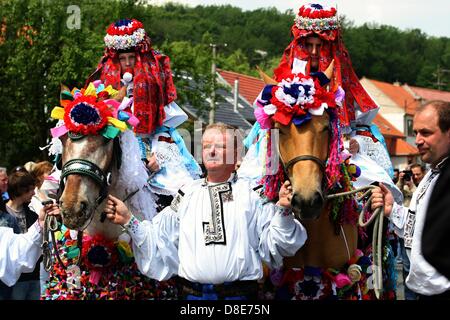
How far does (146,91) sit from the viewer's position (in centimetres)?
669

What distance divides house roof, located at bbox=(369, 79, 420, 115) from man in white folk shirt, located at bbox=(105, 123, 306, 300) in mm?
67095

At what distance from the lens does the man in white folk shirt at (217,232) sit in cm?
454

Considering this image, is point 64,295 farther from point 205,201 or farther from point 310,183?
point 310,183

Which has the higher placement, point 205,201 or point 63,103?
point 63,103

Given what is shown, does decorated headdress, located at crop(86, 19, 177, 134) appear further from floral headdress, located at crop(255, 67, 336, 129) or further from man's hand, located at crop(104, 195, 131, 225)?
man's hand, located at crop(104, 195, 131, 225)

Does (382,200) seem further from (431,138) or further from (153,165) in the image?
(153,165)

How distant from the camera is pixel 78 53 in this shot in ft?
57.6

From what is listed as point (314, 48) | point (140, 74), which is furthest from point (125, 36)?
point (314, 48)

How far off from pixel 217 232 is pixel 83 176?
2.88 ft

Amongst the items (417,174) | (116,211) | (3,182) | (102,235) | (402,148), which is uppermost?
(116,211)

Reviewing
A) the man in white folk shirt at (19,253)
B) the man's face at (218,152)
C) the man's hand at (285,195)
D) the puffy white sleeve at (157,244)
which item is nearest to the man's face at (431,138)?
the man's hand at (285,195)

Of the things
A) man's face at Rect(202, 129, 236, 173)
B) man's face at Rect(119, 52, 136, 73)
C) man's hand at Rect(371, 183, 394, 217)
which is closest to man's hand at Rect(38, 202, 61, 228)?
man's face at Rect(202, 129, 236, 173)

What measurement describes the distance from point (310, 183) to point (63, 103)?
179 cm
